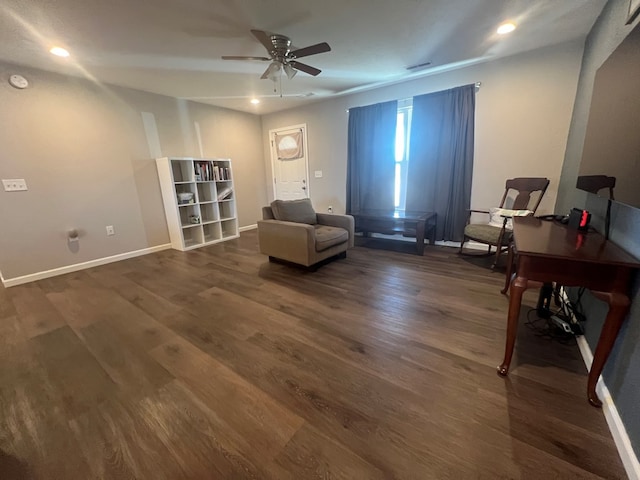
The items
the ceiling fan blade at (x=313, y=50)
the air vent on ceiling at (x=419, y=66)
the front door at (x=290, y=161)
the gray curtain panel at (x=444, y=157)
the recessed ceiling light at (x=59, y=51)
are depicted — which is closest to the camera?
the ceiling fan blade at (x=313, y=50)

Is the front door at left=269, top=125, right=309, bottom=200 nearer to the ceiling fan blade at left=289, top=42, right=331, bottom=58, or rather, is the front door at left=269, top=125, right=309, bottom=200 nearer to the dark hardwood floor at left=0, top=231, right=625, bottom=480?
the ceiling fan blade at left=289, top=42, right=331, bottom=58

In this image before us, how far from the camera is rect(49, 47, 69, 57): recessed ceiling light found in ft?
8.09

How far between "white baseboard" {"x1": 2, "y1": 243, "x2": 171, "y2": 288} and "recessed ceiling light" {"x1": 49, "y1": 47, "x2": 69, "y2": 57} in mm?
2405

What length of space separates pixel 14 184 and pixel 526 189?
5946mm

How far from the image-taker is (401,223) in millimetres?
3723

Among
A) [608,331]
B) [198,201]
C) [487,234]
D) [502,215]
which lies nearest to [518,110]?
[502,215]

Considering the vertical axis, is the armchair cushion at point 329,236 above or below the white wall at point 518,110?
below

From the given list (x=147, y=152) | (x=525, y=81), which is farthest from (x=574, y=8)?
(x=147, y=152)

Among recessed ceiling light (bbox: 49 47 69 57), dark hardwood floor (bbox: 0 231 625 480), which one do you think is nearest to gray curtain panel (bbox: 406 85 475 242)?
dark hardwood floor (bbox: 0 231 625 480)

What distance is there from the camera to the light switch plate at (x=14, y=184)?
111 inches

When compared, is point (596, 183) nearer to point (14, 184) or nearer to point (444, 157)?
point (444, 157)

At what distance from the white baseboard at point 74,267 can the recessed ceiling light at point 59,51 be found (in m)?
2.41

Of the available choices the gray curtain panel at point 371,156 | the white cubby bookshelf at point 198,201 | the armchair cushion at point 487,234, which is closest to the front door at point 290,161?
the gray curtain panel at point 371,156

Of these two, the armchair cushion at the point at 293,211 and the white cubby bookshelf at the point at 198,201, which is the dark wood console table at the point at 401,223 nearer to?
the armchair cushion at the point at 293,211
